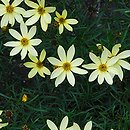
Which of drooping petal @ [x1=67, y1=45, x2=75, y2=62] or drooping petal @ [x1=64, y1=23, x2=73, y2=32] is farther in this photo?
drooping petal @ [x1=64, y1=23, x2=73, y2=32]

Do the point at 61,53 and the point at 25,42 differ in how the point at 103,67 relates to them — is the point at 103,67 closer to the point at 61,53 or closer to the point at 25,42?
the point at 61,53

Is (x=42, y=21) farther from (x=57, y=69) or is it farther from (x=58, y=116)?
(x=58, y=116)

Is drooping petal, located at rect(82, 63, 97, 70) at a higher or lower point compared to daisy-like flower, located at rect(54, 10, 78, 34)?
lower

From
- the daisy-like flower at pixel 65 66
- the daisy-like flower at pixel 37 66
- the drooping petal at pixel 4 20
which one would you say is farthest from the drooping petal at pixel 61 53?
the drooping petal at pixel 4 20

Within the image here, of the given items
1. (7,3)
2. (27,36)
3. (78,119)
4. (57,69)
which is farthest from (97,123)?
(7,3)

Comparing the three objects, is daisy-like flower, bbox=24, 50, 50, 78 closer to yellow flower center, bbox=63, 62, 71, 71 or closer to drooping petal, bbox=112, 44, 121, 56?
yellow flower center, bbox=63, 62, 71, 71

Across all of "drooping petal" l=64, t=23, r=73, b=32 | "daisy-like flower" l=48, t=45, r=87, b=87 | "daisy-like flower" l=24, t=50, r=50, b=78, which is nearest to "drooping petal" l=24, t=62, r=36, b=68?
"daisy-like flower" l=24, t=50, r=50, b=78

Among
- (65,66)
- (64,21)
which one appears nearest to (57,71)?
(65,66)
